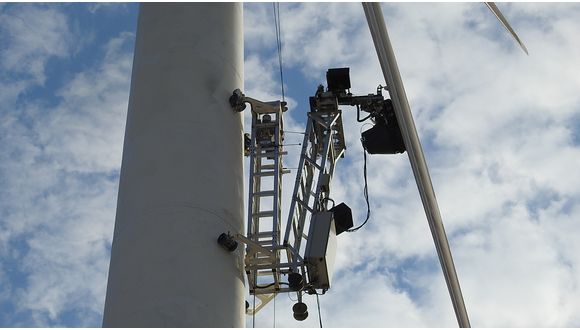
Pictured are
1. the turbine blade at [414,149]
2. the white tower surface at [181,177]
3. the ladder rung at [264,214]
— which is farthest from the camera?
the ladder rung at [264,214]

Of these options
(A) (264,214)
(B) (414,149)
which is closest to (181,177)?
(A) (264,214)

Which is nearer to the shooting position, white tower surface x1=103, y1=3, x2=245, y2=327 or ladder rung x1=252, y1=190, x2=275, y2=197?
white tower surface x1=103, y1=3, x2=245, y2=327

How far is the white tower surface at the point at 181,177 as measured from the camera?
12516 mm

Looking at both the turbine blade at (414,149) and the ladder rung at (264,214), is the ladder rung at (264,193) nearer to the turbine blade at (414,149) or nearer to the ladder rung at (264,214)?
the ladder rung at (264,214)

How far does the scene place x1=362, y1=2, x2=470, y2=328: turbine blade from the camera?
45.2 ft

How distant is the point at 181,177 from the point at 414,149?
3.58 m

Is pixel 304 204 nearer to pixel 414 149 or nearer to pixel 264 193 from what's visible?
pixel 264 193

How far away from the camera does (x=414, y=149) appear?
1464cm

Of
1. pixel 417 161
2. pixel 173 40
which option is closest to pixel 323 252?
pixel 417 161

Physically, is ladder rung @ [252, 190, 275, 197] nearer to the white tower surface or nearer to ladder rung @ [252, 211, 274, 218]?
ladder rung @ [252, 211, 274, 218]

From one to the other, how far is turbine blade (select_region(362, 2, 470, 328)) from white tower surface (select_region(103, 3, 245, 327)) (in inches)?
102

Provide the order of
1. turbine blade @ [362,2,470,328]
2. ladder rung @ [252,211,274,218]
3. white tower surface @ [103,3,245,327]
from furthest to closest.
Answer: ladder rung @ [252,211,274,218], turbine blade @ [362,2,470,328], white tower surface @ [103,3,245,327]

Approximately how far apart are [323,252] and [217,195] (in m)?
1.97

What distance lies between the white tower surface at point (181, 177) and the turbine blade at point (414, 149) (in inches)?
102
